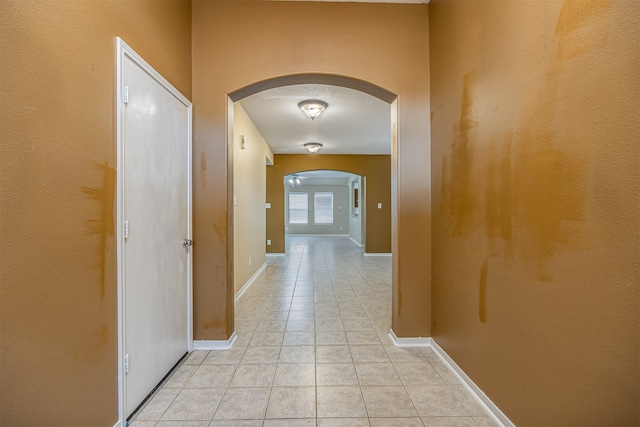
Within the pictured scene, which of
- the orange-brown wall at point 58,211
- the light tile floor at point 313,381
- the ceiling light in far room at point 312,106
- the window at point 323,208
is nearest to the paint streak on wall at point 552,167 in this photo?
the light tile floor at point 313,381

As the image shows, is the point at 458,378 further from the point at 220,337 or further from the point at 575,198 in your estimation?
the point at 220,337

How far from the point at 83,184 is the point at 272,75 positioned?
1.69 meters

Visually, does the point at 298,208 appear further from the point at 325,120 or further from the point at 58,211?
the point at 58,211

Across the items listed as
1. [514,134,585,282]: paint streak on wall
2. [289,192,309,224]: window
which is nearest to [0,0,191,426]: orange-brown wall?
[514,134,585,282]: paint streak on wall

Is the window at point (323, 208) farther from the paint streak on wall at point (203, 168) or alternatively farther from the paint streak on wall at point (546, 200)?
the paint streak on wall at point (546, 200)

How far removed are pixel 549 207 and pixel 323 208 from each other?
39.0 feet

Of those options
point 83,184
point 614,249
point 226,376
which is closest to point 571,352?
point 614,249

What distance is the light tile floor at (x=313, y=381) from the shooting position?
1.64 m

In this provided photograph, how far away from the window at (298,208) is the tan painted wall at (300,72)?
1062 cm

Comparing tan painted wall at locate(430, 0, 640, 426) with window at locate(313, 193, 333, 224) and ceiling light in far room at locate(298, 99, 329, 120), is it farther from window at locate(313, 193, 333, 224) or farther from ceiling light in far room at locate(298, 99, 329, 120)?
window at locate(313, 193, 333, 224)

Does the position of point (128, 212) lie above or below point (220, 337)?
above

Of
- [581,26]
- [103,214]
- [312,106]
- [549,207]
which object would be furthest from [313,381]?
[312,106]

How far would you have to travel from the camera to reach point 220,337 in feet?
7.98

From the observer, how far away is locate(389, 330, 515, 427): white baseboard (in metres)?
1.57
